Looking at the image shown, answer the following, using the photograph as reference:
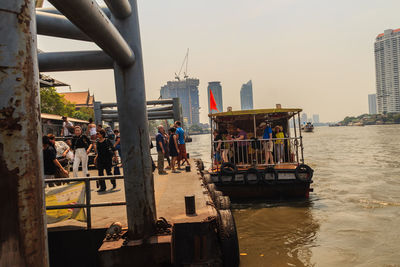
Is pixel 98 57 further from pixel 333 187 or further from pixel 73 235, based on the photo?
pixel 333 187

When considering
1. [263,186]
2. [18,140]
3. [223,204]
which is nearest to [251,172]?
[263,186]

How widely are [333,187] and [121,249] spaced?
1328cm

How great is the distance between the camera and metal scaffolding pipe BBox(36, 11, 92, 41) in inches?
118

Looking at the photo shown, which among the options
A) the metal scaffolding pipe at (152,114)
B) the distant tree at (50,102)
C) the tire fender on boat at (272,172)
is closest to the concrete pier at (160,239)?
the tire fender on boat at (272,172)

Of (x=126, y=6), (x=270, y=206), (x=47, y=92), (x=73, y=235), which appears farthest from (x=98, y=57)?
(x=47, y=92)

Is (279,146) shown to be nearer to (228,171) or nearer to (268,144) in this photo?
(268,144)

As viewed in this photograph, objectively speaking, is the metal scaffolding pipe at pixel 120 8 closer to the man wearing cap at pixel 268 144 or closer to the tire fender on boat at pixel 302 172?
the man wearing cap at pixel 268 144

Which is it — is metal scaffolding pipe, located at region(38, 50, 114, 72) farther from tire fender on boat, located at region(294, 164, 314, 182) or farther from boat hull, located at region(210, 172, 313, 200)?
tire fender on boat, located at region(294, 164, 314, 182)

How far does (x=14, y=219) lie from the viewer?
1.31 metres

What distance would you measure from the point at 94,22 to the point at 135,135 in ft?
6.07

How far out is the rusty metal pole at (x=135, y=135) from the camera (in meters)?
3.83

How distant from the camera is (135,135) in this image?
3916 millimetres

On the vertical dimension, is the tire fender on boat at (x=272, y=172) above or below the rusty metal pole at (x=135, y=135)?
below

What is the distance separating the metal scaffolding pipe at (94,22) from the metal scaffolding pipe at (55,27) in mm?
511
